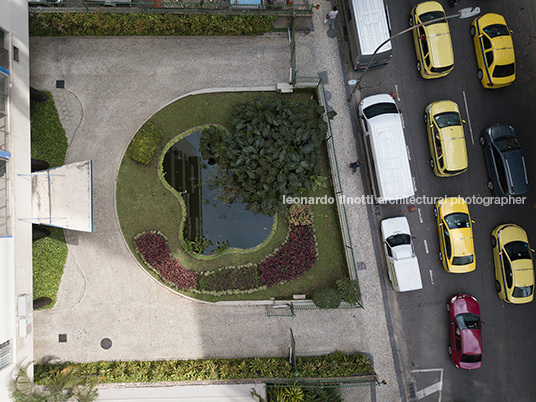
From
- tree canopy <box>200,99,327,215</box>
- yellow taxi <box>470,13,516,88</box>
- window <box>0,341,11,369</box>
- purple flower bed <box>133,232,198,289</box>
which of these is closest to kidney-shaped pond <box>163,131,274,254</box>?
tree canopy <box>200,99,327,215</box>

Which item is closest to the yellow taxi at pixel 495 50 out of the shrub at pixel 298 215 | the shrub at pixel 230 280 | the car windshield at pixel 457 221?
the car windshield at pixel 457 221

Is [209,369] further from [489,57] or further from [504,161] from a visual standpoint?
[489,57]

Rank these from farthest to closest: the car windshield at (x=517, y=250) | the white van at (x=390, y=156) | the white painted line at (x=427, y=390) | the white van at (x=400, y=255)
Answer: the white painted line at (x=427, y=390) < the car windshield at (x=517, y=250) < the white van at (x=400, y=255) < the white van at (x=390, y=156)

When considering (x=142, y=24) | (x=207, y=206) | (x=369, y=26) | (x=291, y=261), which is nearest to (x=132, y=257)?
(x=207, y=206)

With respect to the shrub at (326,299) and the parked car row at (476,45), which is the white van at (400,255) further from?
the parked car row at (476,45)

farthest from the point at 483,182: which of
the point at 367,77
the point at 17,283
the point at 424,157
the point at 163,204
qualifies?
the point at 17,283

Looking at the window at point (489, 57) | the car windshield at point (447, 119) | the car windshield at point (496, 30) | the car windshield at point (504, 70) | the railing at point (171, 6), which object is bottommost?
the car windshield at point (447, 119)

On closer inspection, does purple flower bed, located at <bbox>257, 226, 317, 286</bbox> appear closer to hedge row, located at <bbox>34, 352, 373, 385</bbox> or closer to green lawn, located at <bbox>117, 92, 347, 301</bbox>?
green lawn, located at <bbox>117, 92, 347, 301</bbox>
